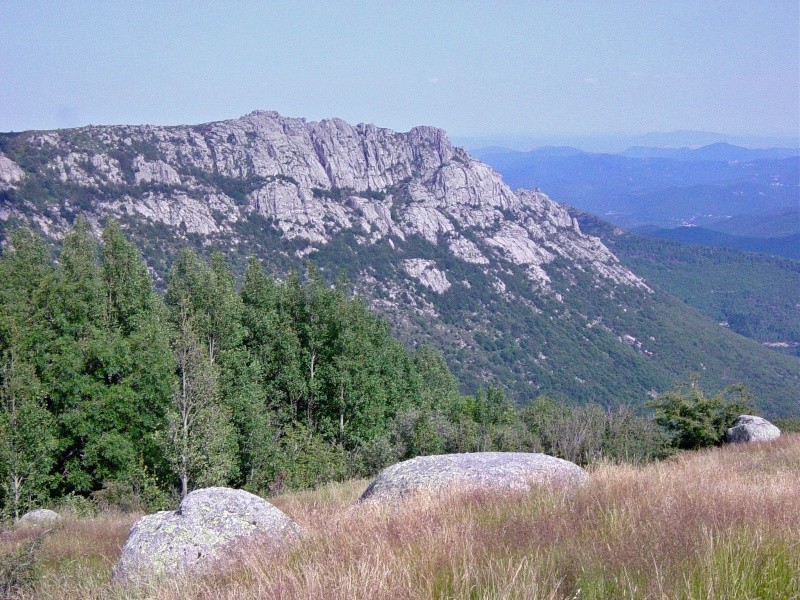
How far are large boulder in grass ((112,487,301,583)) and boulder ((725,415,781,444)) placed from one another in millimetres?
17172

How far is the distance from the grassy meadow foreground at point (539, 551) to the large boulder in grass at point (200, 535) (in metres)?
0.36

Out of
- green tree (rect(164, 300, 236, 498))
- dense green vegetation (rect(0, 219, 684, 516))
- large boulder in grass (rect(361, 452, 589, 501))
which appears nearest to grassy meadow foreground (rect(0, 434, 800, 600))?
large boulder in grass (rect(361, 452, 589, 501))

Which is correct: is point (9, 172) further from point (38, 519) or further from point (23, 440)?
point (38, 519)

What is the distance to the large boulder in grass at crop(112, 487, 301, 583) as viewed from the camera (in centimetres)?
553

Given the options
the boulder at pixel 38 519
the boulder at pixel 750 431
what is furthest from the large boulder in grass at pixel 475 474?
the boulder at pixel 750 431

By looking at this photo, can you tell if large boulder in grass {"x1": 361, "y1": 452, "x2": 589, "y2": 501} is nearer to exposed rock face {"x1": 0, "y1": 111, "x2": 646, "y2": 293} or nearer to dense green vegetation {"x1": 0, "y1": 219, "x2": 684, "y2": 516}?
dense green vegetation {"x1": 0, "y1": 219, "x2": 684, "y2": 516}

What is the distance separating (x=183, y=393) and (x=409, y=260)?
15836 cm

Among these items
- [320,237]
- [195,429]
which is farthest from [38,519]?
[320,237]

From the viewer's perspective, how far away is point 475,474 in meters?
8.45

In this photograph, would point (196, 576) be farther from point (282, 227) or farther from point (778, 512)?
point (282, 227)

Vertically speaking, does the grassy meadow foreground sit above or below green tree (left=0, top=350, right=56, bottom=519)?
above

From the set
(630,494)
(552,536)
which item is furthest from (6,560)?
(630,494)

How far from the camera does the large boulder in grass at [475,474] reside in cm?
727

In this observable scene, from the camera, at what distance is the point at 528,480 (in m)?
7.28
